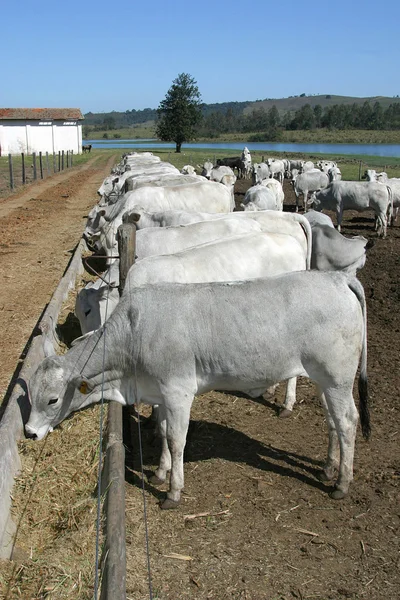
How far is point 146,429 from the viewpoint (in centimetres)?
695

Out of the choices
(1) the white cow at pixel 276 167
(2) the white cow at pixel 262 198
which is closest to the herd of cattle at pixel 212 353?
(2) the white cow at pixel 262 198

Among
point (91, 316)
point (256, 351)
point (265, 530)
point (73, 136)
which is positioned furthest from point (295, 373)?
point (73, 136)

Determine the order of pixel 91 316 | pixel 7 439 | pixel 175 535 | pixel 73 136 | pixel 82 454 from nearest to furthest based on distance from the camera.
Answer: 1. pixel 175 535
2. pixel 7 439
3. pixel 82 454
4. pixel 91 316
5. pixel 73 136

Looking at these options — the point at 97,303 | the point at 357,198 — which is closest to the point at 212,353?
the point at 97,303

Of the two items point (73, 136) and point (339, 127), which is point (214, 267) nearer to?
point (73, 136)

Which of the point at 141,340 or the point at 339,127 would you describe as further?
the point at 339,127

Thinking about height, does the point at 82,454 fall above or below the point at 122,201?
below

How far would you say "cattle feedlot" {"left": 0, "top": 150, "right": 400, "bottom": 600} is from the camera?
14.7 ft

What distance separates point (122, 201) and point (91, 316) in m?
5.64

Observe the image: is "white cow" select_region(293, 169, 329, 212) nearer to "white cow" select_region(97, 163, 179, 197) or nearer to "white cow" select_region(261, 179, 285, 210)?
"white cow" select_region(261, 179, 285, 210)

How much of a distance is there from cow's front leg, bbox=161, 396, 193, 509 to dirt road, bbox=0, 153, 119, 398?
8.30 feet

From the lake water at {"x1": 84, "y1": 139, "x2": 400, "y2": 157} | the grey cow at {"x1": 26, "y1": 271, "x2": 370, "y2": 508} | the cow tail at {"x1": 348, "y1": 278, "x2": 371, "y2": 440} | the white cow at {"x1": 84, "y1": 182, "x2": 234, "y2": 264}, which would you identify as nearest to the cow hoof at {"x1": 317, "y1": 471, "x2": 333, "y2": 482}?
the grey cow at {"x1": 26, "y1": 271, "x2": 370, "y2": 508}

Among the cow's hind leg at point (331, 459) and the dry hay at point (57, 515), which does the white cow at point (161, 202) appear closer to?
the dry hay at point (57, 515)

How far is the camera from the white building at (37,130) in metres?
60.2
